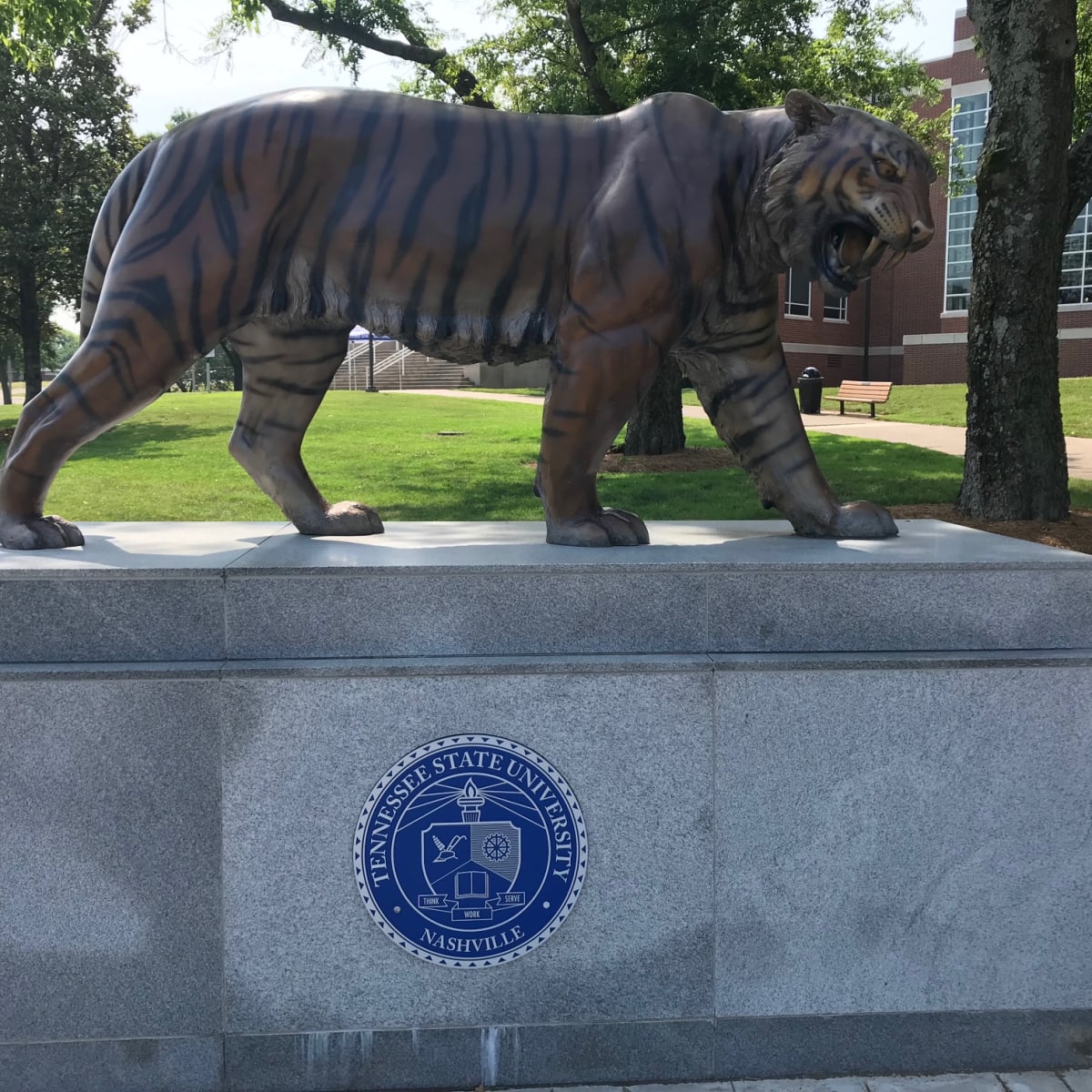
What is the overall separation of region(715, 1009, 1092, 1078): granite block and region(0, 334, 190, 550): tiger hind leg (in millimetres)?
2541

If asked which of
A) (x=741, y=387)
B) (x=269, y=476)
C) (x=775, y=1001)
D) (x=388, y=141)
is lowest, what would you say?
(x=775, y=1001)

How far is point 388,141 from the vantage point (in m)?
3.45

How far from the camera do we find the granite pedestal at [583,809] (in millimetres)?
3027

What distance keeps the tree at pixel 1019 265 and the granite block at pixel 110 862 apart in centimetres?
710

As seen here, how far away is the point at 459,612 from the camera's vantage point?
10.2 ft

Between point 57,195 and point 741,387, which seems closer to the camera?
point 741,387

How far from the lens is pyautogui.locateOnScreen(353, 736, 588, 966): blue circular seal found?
3.06m

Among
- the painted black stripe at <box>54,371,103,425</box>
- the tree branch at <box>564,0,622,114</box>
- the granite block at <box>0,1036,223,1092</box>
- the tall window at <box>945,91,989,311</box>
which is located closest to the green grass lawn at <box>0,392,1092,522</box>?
the tree branch at <box>564,0,622,114</box>

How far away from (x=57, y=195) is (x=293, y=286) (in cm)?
1961

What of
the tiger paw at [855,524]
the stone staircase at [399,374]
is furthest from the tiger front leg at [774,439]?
the stone staircase at [399,374]

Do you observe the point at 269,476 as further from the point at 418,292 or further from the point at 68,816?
the point at 68,816

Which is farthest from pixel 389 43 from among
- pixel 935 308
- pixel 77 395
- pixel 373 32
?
pixel 935 308

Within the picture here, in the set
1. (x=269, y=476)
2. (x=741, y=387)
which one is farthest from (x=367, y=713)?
(x=741, y=387)

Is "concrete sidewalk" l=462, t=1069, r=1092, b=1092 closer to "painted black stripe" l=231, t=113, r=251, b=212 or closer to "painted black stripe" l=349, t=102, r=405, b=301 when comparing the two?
"painted black stripe" l=349, t=102, r=405, b=301
